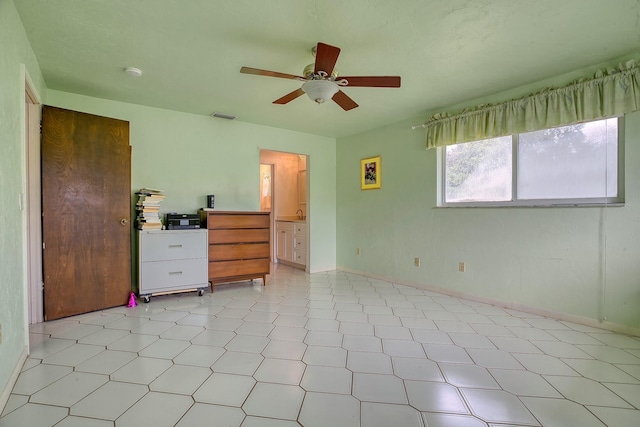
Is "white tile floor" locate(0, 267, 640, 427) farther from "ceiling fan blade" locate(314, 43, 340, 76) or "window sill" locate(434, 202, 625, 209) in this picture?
"ceiling fan blade" locate(314, 43, 340, 76)

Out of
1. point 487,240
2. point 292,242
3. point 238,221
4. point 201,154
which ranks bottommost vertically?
point 292,242

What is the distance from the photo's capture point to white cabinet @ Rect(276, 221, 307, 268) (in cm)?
503

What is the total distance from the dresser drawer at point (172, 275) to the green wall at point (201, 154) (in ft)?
2.51

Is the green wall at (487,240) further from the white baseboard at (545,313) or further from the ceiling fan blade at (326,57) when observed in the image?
the ceiling fan blade at (326,57)

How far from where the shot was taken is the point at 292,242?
5320 mm

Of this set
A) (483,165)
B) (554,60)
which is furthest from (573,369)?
(554,60)

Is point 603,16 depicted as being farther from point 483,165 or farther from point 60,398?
point 60,398

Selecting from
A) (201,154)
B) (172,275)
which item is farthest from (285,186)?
(172,275)

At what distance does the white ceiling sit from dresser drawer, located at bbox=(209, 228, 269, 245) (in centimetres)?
161

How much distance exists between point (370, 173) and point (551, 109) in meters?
2.31

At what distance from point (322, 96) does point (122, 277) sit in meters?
2.72

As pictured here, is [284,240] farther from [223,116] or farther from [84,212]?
[84,212]

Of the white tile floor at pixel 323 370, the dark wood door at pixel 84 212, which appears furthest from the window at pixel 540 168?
the dark wood door at pixel 84 212

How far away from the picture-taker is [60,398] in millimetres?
1513
